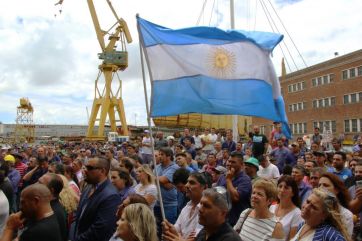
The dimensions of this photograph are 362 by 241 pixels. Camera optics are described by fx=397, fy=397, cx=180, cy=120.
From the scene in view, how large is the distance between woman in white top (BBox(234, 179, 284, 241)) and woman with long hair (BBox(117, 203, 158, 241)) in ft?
3.85

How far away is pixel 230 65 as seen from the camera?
5570mm

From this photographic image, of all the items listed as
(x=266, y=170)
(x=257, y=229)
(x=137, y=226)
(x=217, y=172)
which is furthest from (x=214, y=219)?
(x=266, y=170)

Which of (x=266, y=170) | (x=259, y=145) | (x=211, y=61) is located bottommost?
(x=266, y=170)

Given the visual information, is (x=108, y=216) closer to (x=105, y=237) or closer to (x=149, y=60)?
(x=105, y=237)

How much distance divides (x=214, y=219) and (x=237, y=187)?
6.55ft

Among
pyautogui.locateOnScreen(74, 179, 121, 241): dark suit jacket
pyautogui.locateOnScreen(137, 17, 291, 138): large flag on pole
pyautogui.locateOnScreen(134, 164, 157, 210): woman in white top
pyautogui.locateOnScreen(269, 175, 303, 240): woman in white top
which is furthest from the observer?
pyautogui.locateOnScreen(134, 164, 157, 210): woman in white top

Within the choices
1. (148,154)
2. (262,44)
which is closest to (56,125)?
(148,154)

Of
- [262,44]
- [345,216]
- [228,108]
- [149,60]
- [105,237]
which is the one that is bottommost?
[105,237]

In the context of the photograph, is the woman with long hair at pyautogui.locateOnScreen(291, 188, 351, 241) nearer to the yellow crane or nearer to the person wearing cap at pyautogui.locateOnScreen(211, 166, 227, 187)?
the person wearing cap at pyautogui.locateOnScreen(211, 166, 227, 187)

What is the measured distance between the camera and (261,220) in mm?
3877

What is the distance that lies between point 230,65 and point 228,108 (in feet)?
2.24

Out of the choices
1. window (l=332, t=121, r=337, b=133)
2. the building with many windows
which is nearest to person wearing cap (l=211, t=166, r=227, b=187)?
the building with many windows

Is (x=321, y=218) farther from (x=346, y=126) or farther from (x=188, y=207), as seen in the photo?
(x=346, y=126)

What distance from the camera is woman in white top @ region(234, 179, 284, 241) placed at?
3.77 m
